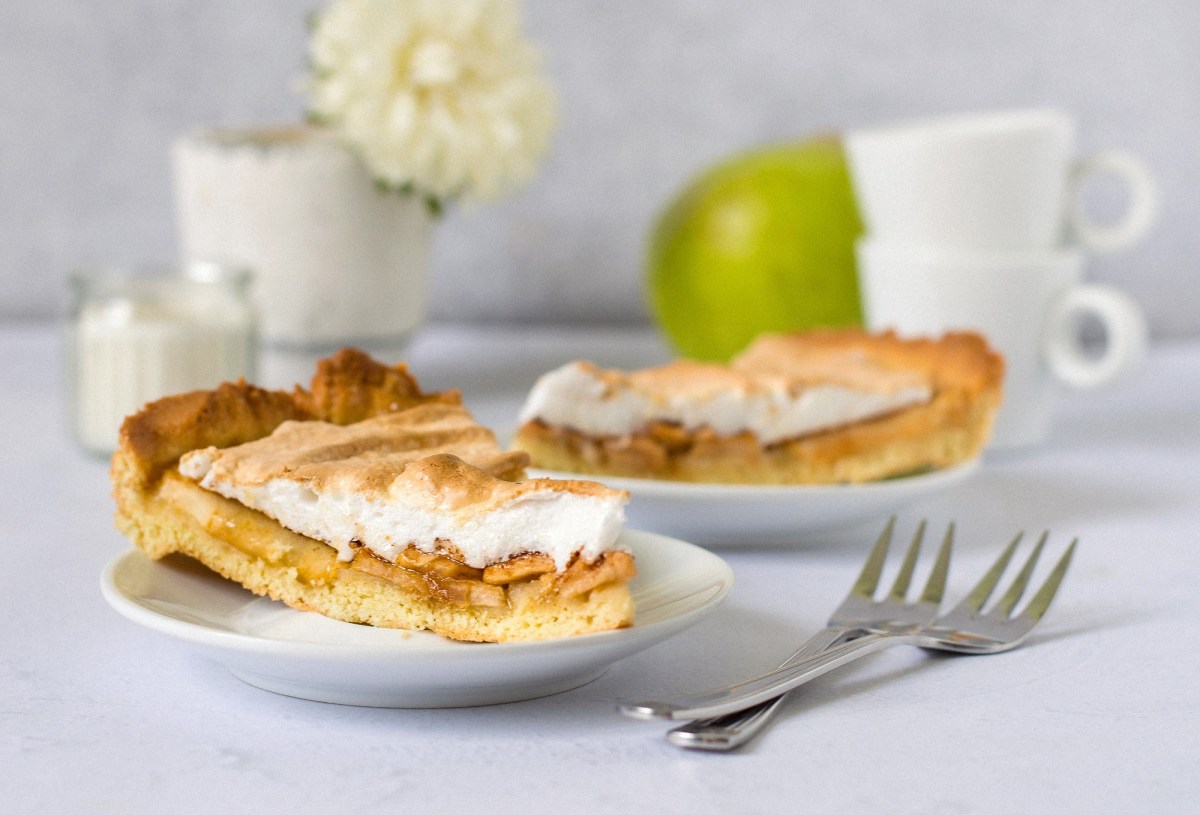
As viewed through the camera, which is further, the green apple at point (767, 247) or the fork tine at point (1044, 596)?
the green apple at point (767, 247)

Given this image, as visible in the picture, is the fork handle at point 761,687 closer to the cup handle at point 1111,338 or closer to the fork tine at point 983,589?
the fork tine at point 983,589

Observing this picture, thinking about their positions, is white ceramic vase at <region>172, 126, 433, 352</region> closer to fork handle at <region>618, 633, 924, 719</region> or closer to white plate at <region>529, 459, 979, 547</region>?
white plate at <region>529, 459, 979, 547</region>

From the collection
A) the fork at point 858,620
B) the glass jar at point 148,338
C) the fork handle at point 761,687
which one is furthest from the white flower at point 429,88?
the fork handle at point 761,687

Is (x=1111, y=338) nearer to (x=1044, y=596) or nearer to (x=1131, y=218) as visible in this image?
(x=1131, y=218)

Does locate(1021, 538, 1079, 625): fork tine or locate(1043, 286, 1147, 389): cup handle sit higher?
locate(1043, 286, 1147, 389): cup handle

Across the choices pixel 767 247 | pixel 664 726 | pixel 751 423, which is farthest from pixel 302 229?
pixel 664 726

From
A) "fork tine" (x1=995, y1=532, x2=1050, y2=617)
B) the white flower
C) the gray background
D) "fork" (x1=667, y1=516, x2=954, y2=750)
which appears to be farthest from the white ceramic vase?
"fork tine" (x1=995, y1=532, x2=1050, y2=617)
